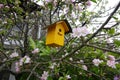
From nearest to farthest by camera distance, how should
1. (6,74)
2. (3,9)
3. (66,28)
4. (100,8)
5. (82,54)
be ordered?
(66,28) → (82,54) → (3,9) → (6,74) → (100,8)

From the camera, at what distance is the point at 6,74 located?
4.50 meters

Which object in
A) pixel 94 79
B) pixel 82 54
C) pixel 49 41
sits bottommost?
pixel 94 79

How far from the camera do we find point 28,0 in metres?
3.62

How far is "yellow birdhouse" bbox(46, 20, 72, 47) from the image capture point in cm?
207

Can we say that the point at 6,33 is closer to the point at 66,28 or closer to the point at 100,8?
the point at 66,28

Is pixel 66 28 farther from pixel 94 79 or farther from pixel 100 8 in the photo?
pixel 100 8

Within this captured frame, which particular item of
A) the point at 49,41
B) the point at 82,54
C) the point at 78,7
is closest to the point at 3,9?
the point at 78,7

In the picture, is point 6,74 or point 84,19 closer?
point 84,19

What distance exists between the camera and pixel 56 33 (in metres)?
2.11

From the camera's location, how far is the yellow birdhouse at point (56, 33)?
2068 millimetres

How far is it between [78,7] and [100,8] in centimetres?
180

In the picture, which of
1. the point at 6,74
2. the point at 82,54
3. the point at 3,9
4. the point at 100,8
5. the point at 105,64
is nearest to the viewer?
the point at 105,64

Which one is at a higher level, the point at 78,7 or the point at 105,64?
the point at 78,7

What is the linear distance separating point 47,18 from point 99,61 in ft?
5.08
